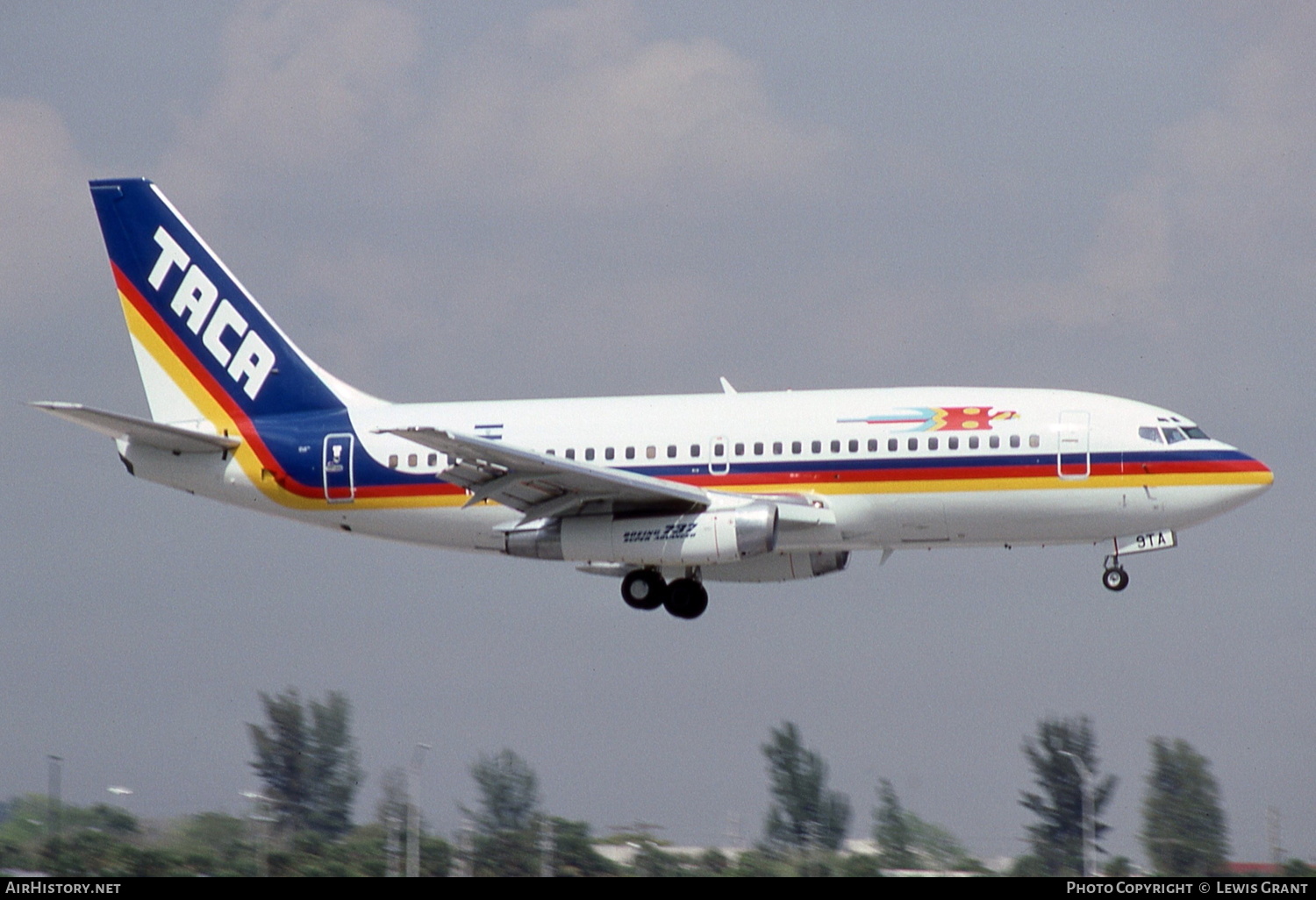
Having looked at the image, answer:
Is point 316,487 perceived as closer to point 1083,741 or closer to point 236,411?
point 236,411

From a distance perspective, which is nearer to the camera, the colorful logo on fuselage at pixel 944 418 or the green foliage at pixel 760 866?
the green foliage at pixel 760 866

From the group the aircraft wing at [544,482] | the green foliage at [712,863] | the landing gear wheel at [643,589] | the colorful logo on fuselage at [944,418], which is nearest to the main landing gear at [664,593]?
the landing gear wheel at [643,589]

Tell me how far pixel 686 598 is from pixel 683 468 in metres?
4.39

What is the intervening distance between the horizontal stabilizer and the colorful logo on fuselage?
17253mm

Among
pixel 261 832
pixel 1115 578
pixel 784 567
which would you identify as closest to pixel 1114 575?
pixel 1115 578

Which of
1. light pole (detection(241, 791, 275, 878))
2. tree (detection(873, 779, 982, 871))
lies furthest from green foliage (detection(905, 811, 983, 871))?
light pole (detection(241, 791, 275, 878))

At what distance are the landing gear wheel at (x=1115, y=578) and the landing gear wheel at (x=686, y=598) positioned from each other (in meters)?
10.7

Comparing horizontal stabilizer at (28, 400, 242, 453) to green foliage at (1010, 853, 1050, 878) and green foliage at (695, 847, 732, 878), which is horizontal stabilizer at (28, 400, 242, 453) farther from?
green foliage at (1010, 853, 1050, 878)

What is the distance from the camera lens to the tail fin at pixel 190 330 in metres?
50.3

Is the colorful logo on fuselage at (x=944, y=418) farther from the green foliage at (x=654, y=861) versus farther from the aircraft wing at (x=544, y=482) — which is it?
the green foliage at (x=654, y=861)

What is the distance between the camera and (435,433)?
132 feet

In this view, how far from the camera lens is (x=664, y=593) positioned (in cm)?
4875

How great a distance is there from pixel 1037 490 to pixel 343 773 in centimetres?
3016
